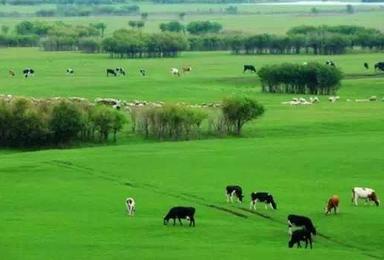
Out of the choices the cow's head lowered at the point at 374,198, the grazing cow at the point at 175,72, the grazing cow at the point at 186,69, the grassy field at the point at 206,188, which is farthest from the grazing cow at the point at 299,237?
the grazing cow at the point at 186,69

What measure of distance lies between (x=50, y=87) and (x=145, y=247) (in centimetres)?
6618

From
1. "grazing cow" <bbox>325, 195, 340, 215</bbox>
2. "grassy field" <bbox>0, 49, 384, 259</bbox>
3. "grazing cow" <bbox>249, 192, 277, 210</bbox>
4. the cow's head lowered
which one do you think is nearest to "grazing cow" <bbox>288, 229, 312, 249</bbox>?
"grassy field" <bbox>0, 49, 384, 259</bbox>

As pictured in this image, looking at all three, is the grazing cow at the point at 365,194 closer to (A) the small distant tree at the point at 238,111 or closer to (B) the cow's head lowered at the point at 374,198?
(B) the cow's head lowered at the point at 374,198

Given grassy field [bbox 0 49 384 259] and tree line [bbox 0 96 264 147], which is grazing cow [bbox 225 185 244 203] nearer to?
grassy field [bbox 0 49 384 259]

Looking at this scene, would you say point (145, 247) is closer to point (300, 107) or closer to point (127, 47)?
point (300, 107)

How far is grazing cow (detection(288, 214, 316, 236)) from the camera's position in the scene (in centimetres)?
3884

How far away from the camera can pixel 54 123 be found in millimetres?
69500

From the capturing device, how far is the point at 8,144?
228ft

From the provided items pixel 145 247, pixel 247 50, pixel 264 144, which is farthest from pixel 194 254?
pixel 247 50

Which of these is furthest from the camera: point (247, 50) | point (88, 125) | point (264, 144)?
point (247, 50)

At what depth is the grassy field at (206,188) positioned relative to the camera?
37500mm

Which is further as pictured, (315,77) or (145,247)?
(315,77)

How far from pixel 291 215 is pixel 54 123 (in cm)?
3238

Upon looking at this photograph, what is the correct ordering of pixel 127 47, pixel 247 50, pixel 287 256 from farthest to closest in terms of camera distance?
pixel 247 50, pixel 127 47, pixel 287 256
